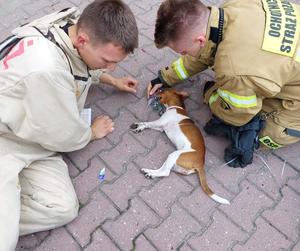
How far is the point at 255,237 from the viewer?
2484 millimetres

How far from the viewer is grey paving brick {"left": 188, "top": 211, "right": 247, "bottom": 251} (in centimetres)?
243

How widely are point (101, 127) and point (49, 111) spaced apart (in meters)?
0.78

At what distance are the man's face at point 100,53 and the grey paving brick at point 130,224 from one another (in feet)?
3.27

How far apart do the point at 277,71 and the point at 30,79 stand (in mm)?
1481

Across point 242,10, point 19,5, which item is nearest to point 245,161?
point 242,10

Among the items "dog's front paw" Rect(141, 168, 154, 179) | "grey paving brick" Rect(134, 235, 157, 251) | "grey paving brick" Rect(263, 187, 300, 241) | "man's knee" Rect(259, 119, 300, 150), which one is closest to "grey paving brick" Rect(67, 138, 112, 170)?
"dog's front paw" Rect(141, 168, 154, 179)

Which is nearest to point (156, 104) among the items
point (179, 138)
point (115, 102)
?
point (115, 102)

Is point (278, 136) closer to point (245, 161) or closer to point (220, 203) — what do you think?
point (245, 161)

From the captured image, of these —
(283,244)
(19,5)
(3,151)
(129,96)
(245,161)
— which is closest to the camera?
(3,151)

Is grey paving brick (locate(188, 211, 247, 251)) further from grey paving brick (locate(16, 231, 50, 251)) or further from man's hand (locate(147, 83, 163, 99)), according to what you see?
man's hand (locate(147, 83, 163, 99))

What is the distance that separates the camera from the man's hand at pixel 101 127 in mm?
2941

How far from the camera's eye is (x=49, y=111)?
7.27ft

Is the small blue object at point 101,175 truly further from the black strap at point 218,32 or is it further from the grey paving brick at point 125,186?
the black strap at point 218,32

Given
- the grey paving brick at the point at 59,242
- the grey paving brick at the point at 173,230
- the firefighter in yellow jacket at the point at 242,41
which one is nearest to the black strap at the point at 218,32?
the firefighter in yellow jacket at the point at 242,41
